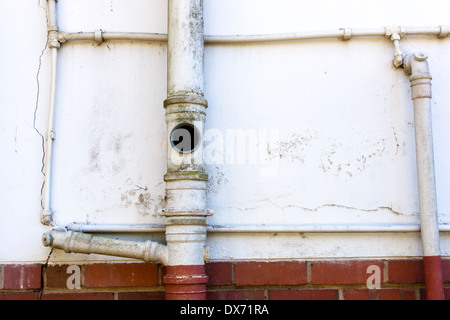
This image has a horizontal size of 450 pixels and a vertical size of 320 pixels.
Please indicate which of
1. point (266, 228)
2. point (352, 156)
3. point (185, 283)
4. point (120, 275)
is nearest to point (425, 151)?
point (352, 156)

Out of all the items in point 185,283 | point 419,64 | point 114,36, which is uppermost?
point 114,36

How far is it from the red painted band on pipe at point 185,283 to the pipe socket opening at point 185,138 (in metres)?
0.48

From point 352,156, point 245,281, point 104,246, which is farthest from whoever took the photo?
point 352,156

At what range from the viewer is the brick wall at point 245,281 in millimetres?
2367

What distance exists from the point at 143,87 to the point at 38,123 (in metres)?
0.49

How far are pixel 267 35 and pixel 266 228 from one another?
34.3 inches

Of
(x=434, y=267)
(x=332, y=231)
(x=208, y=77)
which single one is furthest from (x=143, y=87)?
(x=434, y=267)

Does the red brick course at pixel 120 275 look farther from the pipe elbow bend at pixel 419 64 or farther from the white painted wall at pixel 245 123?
the pipe elbow bend at pixel 419 64

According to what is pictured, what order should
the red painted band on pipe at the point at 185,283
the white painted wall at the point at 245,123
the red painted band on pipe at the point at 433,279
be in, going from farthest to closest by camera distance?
the white painted wall at the point at 245,123, the red painted band on pipe at the point at 433,279, the red painted band on pipe at the point at 185,283

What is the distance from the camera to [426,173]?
2393 millimetres

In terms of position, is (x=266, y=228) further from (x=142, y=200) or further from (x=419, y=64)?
(x=419, y=64)

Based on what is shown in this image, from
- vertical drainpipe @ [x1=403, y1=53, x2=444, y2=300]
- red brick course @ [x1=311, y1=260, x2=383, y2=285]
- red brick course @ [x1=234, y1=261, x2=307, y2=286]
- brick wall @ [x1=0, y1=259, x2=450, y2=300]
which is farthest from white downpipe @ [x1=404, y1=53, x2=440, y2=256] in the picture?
red brick course @ [x1=234, y1=261, x2=307, y2=286]

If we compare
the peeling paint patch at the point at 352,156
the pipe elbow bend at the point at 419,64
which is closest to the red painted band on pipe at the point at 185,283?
the peeling paint patch at the point at 352,156

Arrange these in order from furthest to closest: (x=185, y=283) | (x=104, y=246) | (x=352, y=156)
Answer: (x=352, y=156) < (x=104, y=246) < (x=185, y=283)
